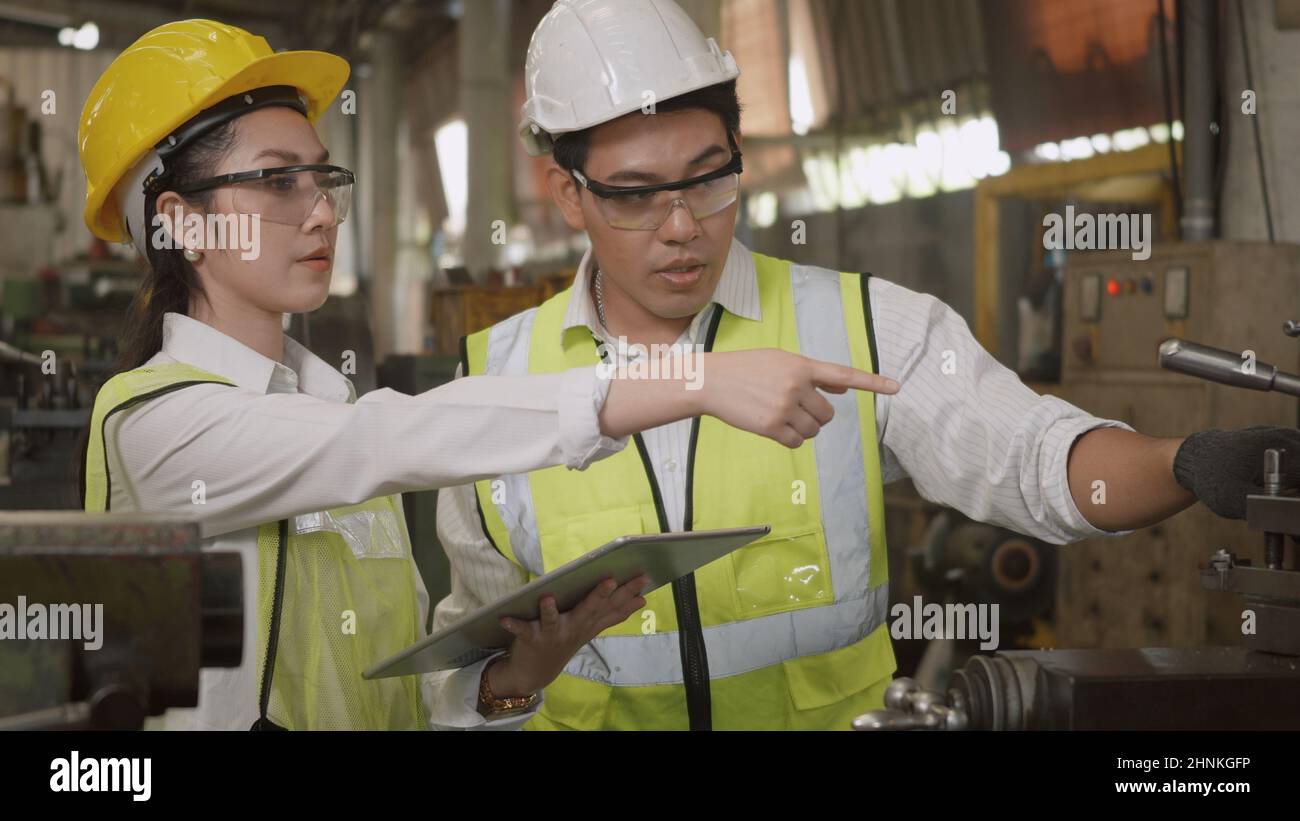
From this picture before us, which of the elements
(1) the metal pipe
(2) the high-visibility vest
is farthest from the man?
(1) the metal pipe

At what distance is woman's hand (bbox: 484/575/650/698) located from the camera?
56.9 inches

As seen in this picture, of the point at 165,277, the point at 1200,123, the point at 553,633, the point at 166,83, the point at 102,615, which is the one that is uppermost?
the point at 1200,123

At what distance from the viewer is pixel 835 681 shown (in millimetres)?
1793

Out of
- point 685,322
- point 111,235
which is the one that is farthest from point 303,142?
point 685,322

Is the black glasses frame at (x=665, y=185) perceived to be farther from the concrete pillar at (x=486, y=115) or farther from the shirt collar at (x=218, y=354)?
the concrete pillar at (x=486, y=115)

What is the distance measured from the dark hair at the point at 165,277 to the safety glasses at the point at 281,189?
0.07ft

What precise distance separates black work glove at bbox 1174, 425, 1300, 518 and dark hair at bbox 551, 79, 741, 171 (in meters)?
0.82

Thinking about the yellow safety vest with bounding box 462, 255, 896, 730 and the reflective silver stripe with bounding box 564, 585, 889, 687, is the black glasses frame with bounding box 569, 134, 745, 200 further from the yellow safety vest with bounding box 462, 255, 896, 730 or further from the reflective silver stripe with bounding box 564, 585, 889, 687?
the reflective silver stripe with bounding box 564, 585, 889, 687

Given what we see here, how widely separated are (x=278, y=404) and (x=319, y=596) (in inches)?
12.3

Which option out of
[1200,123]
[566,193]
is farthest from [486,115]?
[566,193]

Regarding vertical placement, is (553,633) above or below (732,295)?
below

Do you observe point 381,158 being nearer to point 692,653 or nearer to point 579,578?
point 692,653

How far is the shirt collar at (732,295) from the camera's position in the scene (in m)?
1.88

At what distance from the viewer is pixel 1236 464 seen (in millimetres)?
1326
